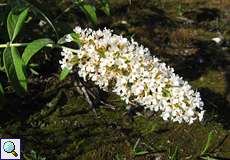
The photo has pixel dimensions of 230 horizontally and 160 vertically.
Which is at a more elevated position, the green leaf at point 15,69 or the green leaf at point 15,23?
the green leaf at point 15,23

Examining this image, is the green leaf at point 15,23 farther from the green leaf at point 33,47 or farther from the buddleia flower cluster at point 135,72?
the buddleia flower cluster at point 135,72

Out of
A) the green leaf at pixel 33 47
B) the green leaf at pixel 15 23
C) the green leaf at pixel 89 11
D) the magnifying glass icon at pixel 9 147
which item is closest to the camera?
the green leaf at pixel 33 47

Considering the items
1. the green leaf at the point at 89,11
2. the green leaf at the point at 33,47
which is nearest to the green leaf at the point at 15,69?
the green leaf at the point at 33,47

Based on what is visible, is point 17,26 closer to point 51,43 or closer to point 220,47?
point 51,43

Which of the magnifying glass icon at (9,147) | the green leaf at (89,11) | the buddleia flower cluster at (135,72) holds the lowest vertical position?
the magnifying glass icon at (9,147)

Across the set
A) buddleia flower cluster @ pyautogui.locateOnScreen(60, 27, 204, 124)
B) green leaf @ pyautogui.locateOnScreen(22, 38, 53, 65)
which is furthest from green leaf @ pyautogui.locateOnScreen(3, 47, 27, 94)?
buddleia flower cluster @ pyautogui.locateOnScreen(60, 27, 204, 124)

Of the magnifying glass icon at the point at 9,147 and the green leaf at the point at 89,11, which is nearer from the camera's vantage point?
the magnifying glass icon at the point at 9,147
